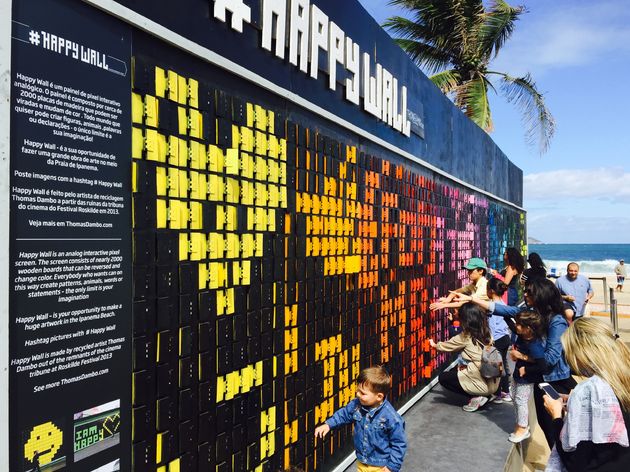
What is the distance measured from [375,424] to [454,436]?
2.92 metres

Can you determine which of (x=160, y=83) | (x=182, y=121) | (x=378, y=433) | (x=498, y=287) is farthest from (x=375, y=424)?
(x=498, y=287)

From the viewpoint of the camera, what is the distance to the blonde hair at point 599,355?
113 inches

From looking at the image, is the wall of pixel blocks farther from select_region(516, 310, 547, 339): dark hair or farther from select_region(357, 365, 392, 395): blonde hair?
select_region(516, 310, 547, 339): dark hair

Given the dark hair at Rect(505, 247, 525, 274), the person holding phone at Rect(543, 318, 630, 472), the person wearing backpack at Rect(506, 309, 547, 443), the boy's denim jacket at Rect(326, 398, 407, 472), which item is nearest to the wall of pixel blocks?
the boy's denim jacket at Rect(326, 398, 407, 472)

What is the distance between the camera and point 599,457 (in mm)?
2791

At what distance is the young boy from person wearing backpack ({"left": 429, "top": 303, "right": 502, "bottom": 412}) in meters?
3.37

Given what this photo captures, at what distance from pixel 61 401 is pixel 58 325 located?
340mm

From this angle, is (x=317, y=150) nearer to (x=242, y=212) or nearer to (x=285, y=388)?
(x=242, y=212)

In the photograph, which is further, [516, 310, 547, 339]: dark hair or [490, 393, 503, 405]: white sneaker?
[490, 393, 503, 405]: white sneaker

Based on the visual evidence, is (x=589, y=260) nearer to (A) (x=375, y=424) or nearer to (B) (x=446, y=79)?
(B) (x=446, y=79)

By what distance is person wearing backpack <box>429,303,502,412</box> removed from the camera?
7.02 m

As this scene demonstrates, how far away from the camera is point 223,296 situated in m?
3.51

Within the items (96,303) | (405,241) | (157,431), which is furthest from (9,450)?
(405,241)

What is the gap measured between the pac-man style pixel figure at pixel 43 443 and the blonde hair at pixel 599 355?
2.64m
